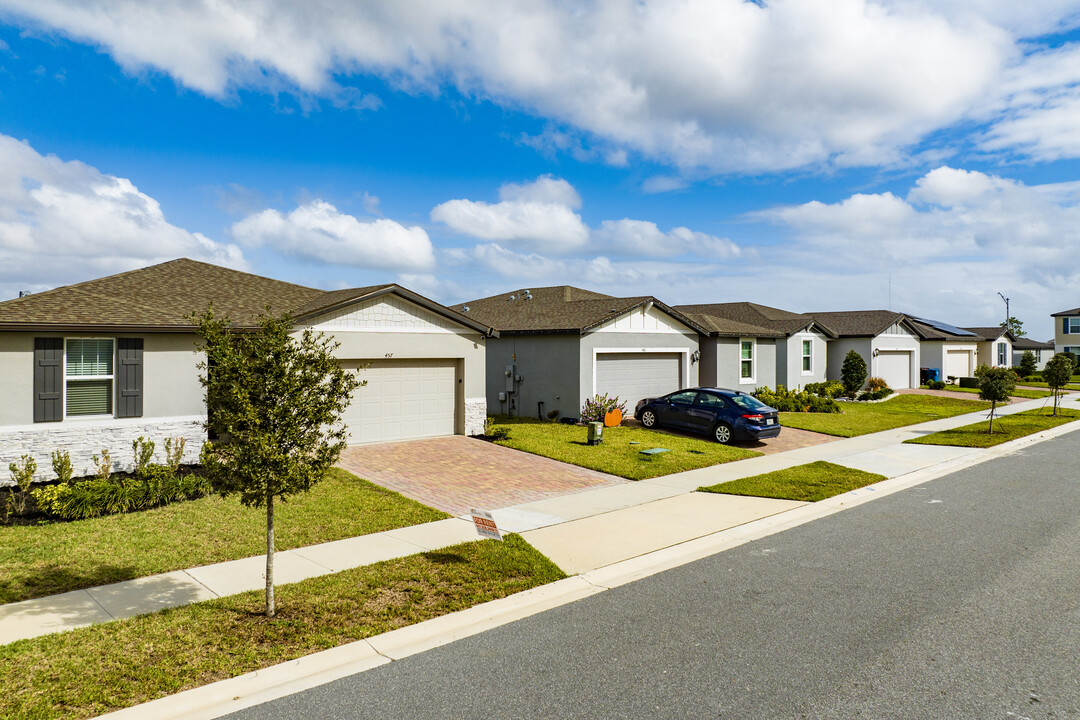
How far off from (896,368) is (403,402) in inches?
1254

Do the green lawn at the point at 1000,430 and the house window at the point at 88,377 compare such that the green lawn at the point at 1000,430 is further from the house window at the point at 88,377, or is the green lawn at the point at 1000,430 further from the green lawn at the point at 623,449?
the house window at the point at 88,377

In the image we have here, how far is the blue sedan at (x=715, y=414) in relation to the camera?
1842cm

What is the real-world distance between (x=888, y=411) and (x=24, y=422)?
2946 cm

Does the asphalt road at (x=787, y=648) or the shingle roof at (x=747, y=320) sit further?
the shingle roof at (x=747, y=320)

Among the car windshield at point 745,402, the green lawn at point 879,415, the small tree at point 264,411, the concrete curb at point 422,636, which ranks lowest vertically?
the concrete curb at point 422,636

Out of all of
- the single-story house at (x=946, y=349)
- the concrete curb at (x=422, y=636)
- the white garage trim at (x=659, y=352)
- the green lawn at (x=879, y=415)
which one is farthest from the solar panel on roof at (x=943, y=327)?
the concrete curb at (x=422, y=636)

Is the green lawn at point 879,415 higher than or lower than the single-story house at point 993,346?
lower

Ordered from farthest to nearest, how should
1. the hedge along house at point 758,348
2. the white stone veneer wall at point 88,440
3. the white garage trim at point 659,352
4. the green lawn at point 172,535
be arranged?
the hedge along house at point 758,348 → the white garage trim at point 659,352 → the white stone veneer wall at point 88,440 → the green lawn at point 172,535

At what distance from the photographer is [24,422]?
40.3 ft

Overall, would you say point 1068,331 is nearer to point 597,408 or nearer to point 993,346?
point 993,346

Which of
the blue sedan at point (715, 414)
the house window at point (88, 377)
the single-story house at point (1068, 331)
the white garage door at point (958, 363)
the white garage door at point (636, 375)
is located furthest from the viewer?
the single-story house at point (1068, 331)

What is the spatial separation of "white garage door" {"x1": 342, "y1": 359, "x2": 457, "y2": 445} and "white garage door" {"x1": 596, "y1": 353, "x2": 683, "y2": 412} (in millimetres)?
5882

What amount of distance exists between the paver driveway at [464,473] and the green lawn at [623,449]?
1.65 feet

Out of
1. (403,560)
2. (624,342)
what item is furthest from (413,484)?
(624,342)
